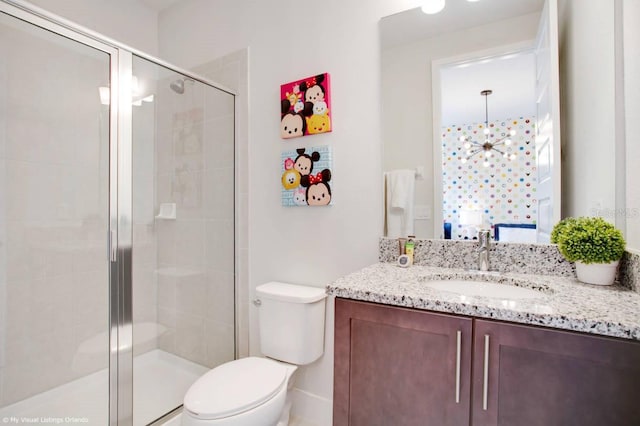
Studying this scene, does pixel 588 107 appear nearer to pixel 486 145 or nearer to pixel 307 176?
pixel 486 145

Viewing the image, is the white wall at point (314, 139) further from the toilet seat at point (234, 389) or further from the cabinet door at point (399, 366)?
the cabinet door at point (399, 366)

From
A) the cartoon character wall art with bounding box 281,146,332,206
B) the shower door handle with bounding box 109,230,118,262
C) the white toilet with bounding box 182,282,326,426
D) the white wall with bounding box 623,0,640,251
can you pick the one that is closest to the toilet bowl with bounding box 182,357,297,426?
the white toilet with bounding box 182,282,326,426

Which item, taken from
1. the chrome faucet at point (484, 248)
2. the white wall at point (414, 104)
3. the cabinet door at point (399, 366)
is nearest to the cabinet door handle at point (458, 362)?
the cabinet door at point (399, 366)

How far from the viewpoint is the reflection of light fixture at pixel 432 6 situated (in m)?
1.42

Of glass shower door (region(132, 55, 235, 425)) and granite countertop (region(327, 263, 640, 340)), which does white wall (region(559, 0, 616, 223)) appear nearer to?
granite countertop (region(327, 263, 640, 340))

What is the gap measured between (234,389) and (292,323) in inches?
15.6

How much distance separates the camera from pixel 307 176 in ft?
5.66

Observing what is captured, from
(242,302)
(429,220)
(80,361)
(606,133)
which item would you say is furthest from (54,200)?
(606,133)

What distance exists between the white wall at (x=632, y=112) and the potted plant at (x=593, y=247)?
56 millimetres

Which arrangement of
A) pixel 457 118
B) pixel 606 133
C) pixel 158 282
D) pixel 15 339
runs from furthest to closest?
pixel 158 282 → pixel 15 339 → pixel 457 118 → pixel 606 133

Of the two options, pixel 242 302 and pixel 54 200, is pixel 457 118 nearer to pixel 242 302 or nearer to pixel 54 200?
pixel 242 302

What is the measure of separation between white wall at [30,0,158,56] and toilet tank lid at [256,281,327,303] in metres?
2.05

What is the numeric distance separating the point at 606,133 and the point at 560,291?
0.56 metres

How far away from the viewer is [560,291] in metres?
1.00
